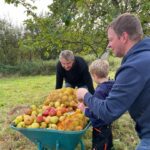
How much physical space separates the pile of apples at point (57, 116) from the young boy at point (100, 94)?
19 centimetres

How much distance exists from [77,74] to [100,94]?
6.00 feet

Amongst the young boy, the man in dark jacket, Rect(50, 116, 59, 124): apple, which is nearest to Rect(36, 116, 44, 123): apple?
Rect(50, 116, 59, 124): apple

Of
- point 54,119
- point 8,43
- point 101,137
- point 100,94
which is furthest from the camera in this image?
point 8,43

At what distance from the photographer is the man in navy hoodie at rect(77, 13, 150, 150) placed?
2605 millimetres

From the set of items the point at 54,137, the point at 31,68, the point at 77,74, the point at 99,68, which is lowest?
the point at 31,68

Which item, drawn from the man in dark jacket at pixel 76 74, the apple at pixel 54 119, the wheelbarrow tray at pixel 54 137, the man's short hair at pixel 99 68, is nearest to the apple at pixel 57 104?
the apple at pixel 54 119

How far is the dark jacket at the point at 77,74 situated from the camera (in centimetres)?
609

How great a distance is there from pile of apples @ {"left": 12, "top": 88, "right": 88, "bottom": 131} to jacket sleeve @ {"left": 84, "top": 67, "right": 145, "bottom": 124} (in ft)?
5.21

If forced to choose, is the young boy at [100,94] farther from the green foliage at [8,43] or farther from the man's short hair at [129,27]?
the green foliage at [8,43]

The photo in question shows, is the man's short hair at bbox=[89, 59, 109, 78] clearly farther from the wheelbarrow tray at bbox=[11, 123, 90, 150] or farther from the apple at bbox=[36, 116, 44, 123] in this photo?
the apple at bbox=[36, 116, 44, 123]

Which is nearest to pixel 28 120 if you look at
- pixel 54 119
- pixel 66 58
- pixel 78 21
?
pixel 54 119

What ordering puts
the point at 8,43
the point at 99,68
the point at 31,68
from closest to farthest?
1. the point at 99,68
2. the point at 31,68
3. the point at 8,43

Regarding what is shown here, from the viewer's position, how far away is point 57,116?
14.9 ft

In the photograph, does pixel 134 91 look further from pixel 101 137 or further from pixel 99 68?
pixel 101 137
